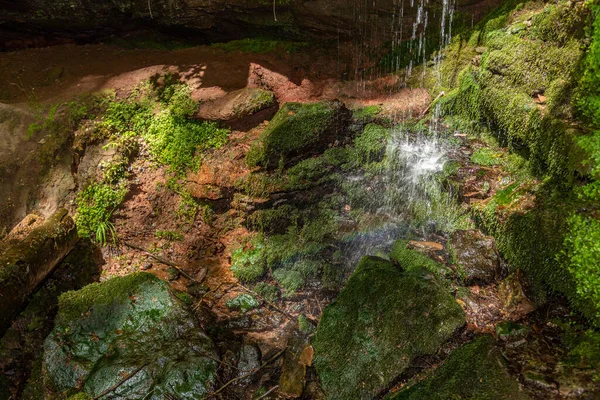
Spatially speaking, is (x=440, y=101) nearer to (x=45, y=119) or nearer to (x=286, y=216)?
(x=286, y=216)

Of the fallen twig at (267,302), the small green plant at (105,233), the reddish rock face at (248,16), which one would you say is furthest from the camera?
the reddish rock face at (248,16)

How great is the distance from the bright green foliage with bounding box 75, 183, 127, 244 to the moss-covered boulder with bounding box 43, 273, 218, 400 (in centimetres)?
191

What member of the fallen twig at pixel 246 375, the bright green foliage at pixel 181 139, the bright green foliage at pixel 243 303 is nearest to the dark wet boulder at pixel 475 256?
the fallen twig at pixel 246 375

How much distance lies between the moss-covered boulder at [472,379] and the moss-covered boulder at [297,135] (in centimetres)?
438

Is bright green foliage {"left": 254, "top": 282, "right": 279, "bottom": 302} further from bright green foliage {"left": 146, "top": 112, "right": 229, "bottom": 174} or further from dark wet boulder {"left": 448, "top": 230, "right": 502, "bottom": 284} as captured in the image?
bright green foliage {"left": 146, "top": 112, "right": 229, "bottom": 174}

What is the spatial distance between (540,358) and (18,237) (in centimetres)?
669

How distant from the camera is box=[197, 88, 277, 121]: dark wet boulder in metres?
7.46

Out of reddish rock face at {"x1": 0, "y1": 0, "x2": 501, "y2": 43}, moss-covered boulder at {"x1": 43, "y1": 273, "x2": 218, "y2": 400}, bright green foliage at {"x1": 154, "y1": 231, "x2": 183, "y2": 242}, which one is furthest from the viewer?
reddish rock face at {"x1": 0, "y1": 0, "x2": 501, "y2": 43}

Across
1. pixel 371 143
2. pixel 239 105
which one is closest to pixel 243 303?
pixel 371 143

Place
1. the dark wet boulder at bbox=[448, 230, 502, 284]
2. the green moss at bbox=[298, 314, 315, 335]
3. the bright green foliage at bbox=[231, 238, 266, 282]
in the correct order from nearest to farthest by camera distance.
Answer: the dark wet boulder at bbox=[448, 230, 502, 284], the green moss at bbox=[298, 314, 315, 335], the bright green foliage at bbox=[231, 238, 266, 282]

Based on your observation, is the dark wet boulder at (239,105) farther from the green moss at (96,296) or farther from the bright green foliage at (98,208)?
the green moss at (96,296)

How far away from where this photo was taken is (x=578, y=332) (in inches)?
129

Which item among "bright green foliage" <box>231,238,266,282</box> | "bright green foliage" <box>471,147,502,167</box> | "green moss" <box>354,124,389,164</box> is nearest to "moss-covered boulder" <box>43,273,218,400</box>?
"bright green foliage" <box>231,238,266,282</box>

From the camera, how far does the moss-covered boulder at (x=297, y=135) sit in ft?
22.4
